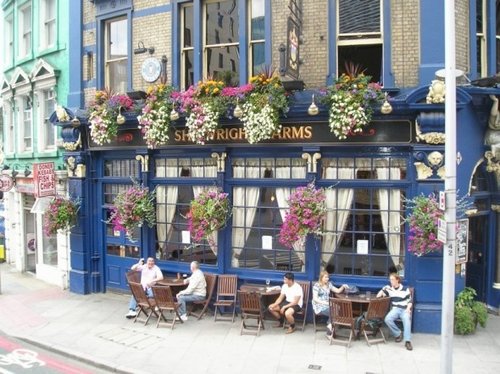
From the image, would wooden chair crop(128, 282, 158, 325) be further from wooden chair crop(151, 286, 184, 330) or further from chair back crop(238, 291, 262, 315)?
chair back crop(238, 291, 262, 315)

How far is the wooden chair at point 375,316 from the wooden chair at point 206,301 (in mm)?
3499

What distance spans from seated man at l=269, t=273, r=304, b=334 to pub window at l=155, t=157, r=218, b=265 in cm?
225

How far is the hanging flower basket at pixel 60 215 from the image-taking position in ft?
45.8

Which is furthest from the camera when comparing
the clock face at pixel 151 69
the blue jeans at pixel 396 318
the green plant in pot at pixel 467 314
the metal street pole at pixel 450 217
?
the clock face at pixel 151 69

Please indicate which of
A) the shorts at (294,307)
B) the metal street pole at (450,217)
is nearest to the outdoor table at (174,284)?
the shorts at (294,307)

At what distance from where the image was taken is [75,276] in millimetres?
14672

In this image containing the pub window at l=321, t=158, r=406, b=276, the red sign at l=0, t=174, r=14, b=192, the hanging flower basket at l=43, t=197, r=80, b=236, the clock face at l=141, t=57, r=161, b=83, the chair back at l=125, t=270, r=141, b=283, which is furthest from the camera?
the red sign at l=0, t=174, r=14, b=192

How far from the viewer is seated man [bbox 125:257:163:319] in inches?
473

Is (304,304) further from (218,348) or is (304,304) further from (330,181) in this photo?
(330,181)

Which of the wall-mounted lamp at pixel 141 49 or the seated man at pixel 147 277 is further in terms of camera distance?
the wall-mounted lamp at pixel 141 49

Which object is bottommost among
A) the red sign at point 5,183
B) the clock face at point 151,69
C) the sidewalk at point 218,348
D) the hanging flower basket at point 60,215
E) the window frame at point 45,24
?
the sidewalk at point 218,348

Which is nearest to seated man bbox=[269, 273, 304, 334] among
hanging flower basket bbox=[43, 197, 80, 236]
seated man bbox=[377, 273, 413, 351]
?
seated man bbox=[377, 273, 413, 351]

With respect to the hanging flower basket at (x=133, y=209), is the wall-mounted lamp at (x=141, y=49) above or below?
above

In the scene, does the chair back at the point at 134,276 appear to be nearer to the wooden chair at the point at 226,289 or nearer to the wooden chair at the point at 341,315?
the wooden chair at the point at 226,289
